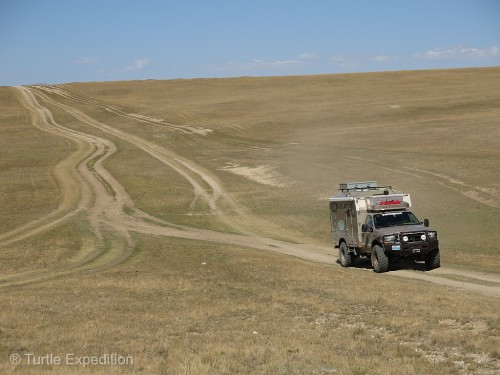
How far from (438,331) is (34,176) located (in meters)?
48.3

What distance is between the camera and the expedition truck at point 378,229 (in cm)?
2428

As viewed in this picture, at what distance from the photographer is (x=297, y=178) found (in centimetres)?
5228

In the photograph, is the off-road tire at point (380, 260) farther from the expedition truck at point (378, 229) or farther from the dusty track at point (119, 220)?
the dusty track at point (119, 220)

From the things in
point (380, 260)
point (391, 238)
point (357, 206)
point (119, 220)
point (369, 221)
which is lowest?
point (119, 220)

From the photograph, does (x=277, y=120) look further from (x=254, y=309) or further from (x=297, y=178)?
(x=254, y=309)

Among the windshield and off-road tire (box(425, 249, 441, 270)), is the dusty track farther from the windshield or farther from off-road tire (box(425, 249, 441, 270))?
the windshield

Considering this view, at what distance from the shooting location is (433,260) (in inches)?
978

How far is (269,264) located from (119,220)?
17.2 metres

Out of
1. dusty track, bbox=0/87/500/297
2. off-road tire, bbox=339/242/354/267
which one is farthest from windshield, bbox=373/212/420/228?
off-road tire, bbox=339/242/354/267

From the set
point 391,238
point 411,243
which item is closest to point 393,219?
point 391,238

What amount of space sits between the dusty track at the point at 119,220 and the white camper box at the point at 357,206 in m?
1.93

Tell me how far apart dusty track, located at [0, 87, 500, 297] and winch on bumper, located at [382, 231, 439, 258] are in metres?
0.86

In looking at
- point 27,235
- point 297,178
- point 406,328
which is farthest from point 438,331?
point 297,178

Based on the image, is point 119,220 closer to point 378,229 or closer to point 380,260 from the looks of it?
point 378,229
